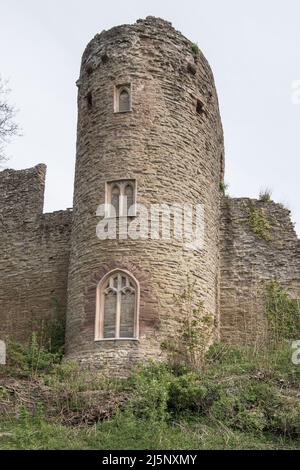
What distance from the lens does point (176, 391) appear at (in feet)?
40.0

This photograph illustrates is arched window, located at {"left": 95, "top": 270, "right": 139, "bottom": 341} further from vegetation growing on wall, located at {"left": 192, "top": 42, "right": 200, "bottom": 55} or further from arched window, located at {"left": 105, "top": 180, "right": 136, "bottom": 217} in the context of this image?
vegetation growing on wall, located at {"left": 192, "top": 42, "right": 200, "bottom": 55}

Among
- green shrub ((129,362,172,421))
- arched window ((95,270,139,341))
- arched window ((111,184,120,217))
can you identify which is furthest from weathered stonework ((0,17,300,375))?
green shrub ((129,362,172,421))

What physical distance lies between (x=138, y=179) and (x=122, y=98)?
227 cm

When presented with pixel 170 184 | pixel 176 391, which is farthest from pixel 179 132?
pixel 176 391

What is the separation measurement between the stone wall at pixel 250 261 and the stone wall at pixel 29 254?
4252mm

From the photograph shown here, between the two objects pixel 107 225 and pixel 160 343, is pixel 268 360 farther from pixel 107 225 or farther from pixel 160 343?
pixel 107 225

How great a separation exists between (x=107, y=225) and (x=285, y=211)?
235 inches

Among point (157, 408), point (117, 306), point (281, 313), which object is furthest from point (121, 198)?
point (157, 408)

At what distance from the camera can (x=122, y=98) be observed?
17.0 meters

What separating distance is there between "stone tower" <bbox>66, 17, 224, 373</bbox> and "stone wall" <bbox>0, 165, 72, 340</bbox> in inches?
106

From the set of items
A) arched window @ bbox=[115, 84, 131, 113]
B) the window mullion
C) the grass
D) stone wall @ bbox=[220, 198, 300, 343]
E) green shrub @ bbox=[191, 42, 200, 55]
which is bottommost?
the grass

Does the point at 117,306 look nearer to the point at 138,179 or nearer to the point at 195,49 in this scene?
the point at 138,179

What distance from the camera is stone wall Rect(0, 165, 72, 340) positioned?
18.9 meters

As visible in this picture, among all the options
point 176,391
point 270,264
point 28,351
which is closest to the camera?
point 176,391
